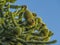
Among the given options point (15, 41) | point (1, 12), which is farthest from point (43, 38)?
point (1, 12)

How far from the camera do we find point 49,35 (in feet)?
26.3

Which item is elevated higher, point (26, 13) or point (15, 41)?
point (26, 13)

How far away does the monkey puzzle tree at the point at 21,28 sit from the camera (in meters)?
7.69

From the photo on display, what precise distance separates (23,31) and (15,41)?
0.94 ft

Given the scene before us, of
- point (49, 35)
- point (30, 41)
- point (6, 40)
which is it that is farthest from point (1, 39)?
point (49, 35)

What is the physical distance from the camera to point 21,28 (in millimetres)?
7570

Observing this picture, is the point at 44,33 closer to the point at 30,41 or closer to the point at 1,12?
the point at 30,41

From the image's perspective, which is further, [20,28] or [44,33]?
[44,33]

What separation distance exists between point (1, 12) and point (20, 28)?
60 centimetres

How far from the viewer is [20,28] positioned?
7.49 meters

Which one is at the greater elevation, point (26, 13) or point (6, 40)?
point (26, 13)

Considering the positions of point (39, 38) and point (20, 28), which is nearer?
point (20, 28)

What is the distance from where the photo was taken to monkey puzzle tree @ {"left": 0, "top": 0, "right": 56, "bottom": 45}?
7.69 meters

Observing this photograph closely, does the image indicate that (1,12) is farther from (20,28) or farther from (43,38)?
(43,38)
